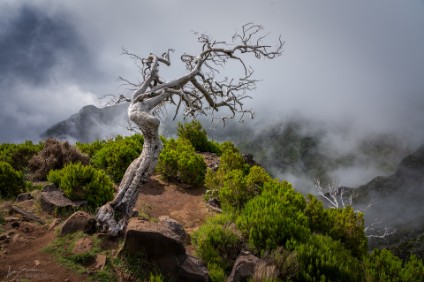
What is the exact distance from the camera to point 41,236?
6617mm

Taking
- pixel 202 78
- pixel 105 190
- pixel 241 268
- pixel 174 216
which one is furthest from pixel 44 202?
pixel 202 78

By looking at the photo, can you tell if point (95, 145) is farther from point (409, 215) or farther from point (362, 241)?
point (409, 215)

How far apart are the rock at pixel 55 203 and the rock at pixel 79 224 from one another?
4.92ft

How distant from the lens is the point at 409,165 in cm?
12900

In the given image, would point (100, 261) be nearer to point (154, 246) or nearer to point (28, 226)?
point (154, 246)

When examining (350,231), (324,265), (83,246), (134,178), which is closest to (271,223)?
(324,265)

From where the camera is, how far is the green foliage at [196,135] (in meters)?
20.8

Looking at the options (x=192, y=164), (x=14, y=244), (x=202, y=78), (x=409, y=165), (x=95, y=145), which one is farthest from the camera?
(x=409, y=165)

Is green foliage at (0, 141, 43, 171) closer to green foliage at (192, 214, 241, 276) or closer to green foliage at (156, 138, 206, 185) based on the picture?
green foliage at (156, 138, 206, 185)

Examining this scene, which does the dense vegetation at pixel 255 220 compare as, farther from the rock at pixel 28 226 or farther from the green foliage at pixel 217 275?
the rock at pixel 28 226

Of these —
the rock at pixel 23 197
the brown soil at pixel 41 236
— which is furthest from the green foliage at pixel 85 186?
the rock at pixel 23 197

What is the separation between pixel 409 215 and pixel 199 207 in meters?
103

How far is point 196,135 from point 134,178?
13.3 m

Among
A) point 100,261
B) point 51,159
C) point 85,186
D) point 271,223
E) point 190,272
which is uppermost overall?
point 51,159
